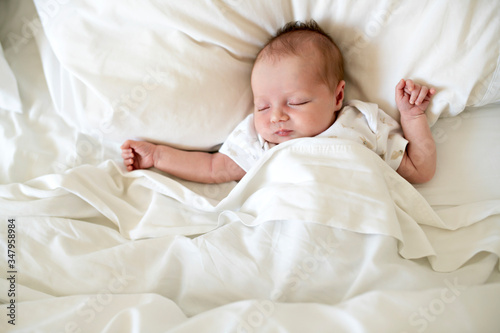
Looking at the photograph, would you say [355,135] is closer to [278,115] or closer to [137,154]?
[278,115]

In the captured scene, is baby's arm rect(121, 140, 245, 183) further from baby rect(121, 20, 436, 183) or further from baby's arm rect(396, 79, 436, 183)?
baby's arm rect(396, 79, 436, 183)

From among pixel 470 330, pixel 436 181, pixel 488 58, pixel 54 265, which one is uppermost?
pixel 488 58

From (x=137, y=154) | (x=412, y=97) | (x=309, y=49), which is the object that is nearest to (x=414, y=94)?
(x=412, y=97)

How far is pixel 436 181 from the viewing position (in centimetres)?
126

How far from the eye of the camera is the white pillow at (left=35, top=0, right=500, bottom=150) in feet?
3.92

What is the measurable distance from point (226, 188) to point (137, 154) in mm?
339

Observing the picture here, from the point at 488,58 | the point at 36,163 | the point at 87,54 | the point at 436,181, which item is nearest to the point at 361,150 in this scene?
the point at 436,181

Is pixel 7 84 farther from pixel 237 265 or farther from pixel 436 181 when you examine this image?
pixel 436 181

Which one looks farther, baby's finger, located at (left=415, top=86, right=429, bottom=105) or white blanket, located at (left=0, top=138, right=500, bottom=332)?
baby's finger, located at (left=415, top=86, right=429, bottom=105)

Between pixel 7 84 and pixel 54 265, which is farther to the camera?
pixel 7 84

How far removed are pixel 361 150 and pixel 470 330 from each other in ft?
1.77

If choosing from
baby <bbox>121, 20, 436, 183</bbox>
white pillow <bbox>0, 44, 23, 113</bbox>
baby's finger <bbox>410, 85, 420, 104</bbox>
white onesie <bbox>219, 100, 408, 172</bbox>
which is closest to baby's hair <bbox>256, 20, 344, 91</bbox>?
baby <bbox>121, 20, 436, 183</bbox>

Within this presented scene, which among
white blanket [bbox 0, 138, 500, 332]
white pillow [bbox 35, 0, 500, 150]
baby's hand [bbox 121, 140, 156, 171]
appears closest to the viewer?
white blanket [bbox 0, 138, 500, 332]

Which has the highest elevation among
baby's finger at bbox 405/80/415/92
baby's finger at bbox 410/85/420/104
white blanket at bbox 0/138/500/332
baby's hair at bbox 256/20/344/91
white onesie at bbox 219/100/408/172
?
baby's hair at bbox 256/20/344/91
